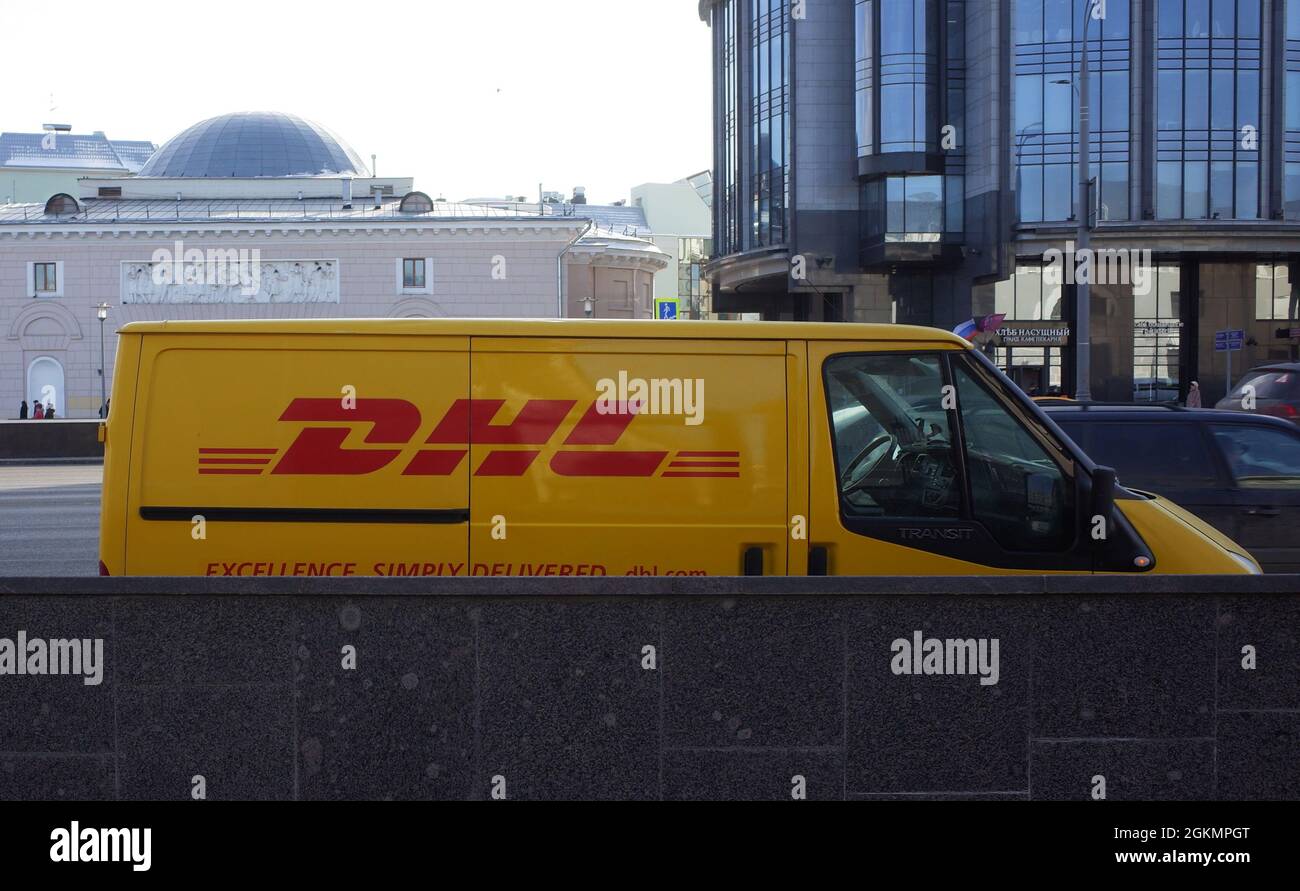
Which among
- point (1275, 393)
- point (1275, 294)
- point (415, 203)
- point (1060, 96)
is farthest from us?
point (415, 203)

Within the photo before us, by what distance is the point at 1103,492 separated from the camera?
5.05 metres

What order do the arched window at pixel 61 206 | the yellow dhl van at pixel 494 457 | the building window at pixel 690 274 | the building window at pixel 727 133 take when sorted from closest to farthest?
the yellow dhl van at pixel 494 457, the building window at pixel 727 133, the arched window at pixel 61 206, the building window at pixel 690 274

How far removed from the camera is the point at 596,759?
13.2ft

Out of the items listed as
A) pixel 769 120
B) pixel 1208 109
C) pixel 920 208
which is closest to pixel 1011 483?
pixel 920 208

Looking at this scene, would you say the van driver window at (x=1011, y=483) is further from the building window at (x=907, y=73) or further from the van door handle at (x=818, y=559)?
the building window at (x=907, y=73)

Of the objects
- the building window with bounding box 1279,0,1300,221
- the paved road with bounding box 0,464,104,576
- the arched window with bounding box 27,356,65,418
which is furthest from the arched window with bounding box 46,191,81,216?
the building window with bounding box 1279,0,1300,221

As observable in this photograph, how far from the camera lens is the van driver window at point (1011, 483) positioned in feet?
17.0

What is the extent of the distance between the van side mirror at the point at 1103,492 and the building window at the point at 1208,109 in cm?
4259

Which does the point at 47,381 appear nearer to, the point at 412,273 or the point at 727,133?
the point at 412,273

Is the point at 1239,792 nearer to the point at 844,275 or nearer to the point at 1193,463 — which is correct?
the point at 1193,463

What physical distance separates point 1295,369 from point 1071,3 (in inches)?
1142

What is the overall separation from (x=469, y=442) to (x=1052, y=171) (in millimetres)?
42390

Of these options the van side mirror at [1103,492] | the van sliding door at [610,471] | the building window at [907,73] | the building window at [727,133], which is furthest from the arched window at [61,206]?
the van side mirror at [1103,492]

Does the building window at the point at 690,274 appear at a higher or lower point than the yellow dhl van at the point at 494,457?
higher
